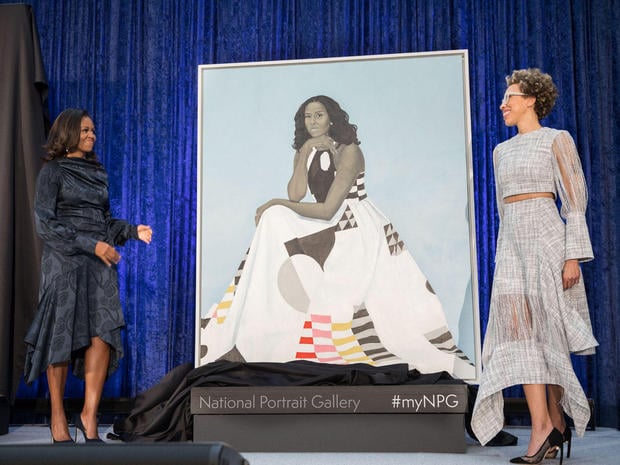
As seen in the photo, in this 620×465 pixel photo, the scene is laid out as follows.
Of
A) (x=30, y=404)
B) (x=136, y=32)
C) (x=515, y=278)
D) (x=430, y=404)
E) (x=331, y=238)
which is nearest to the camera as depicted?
(x=515, y=278)

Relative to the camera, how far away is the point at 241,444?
311 centimetres

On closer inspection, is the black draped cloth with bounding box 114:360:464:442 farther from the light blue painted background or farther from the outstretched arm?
the outstretched arm

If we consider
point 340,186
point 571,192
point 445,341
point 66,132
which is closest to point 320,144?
point 340,186

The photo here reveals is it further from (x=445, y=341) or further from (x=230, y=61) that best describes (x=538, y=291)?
(x=230, y=61)

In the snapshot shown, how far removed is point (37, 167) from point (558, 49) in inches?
122

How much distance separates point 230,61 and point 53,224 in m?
1.94

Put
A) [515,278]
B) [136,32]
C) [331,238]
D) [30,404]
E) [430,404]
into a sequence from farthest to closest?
[136,32], [30,404], [331,238], [430,404], [515,278]

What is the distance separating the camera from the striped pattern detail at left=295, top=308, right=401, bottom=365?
13.0 feet

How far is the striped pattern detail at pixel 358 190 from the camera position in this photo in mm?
4160

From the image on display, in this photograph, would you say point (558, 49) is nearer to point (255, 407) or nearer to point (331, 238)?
point (331, 238)

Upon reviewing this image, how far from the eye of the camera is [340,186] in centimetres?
419

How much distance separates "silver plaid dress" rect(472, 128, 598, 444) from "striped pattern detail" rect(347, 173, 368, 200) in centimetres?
138

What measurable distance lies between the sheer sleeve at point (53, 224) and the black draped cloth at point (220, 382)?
0.75 m

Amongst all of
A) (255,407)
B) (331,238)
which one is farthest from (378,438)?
(331,238)
